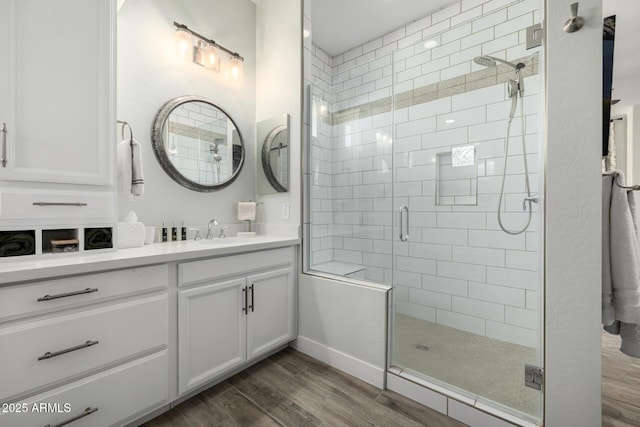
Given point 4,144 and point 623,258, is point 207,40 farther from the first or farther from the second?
point 623,258

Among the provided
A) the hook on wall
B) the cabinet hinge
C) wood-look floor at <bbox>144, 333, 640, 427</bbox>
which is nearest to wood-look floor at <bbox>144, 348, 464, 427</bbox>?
wood-look floor at <bbox>144, 333, 640, 427</bbox>

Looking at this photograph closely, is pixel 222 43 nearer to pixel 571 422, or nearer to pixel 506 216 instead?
pixel 506 216

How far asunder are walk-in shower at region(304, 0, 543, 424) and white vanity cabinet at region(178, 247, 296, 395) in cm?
37

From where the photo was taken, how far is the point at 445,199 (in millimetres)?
1873

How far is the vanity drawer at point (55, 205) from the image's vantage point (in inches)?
45.1

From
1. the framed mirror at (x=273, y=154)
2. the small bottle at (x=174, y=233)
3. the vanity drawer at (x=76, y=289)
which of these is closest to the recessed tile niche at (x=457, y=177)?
the framed mirror at (x=273, y=154)

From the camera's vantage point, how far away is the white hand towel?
2.30 m

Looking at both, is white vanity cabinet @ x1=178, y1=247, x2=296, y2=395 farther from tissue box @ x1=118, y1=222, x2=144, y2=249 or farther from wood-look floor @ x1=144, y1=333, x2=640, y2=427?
tissue box @ x1=118, y1=222, x2=144, y2=249

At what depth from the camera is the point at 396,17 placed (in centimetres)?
268

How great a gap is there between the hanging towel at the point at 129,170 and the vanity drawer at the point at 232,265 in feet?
1.92

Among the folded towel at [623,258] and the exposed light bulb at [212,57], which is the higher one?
the exposed light bulb at [212,57]

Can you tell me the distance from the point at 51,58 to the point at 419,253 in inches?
87.8

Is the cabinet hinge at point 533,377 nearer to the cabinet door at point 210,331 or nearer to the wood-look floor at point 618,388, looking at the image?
the wood-look floor at point 618,388

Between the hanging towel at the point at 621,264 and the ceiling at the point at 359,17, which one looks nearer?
the hanging towel at the point at 621,264
